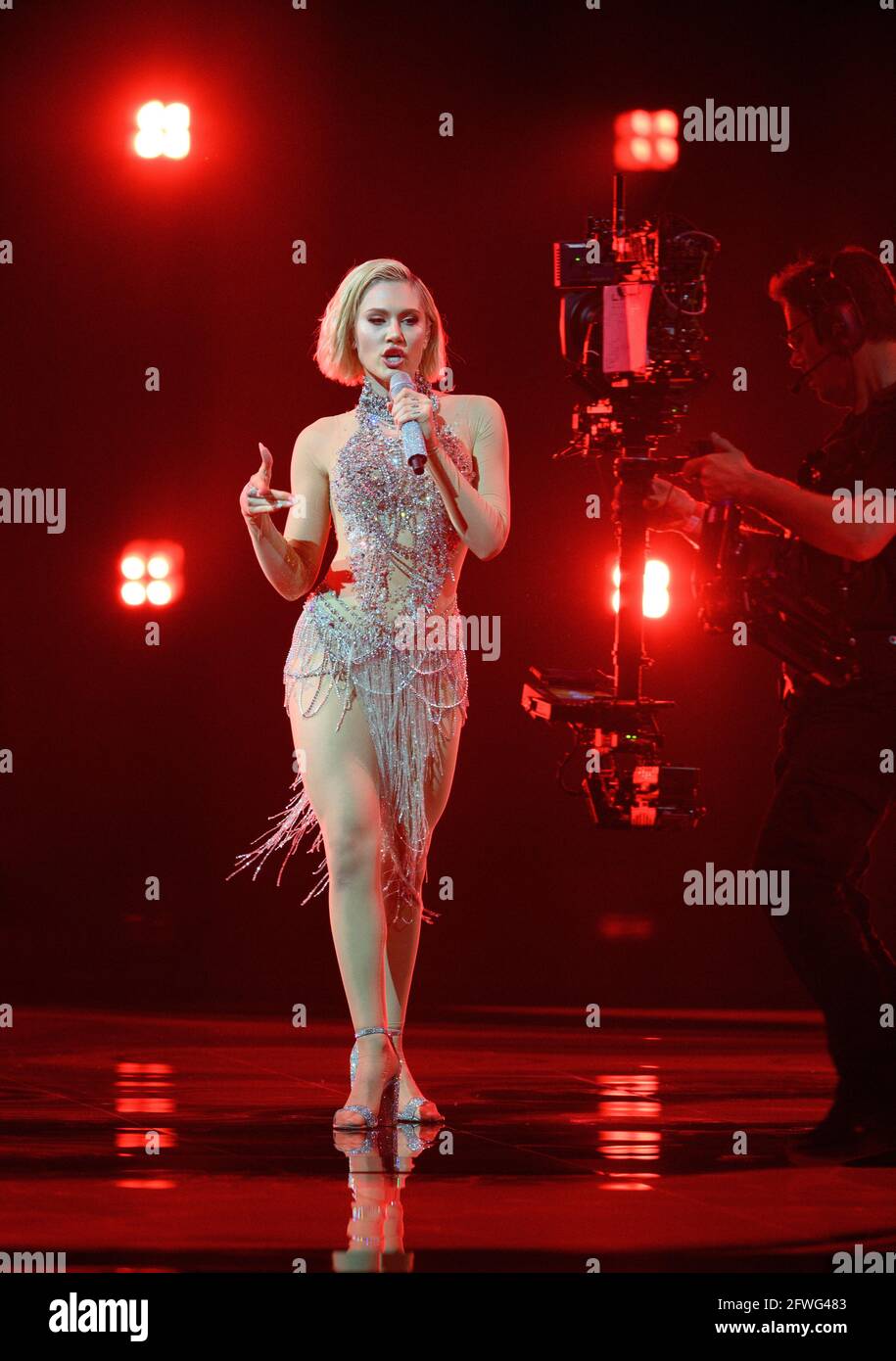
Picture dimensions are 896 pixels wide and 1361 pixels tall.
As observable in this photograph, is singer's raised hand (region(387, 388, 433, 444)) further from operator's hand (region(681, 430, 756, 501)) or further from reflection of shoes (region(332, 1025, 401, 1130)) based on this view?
reflection of shoes (region(332, 1025, 401, 1130))

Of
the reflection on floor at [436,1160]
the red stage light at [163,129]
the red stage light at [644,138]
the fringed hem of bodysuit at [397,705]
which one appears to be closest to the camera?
the reflection on floor at [436,1160]

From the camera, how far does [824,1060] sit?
4879 mm

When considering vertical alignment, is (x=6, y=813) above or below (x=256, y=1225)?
above

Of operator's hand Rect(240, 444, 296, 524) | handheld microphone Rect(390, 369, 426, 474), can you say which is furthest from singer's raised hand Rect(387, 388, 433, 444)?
operator's hand Rect(240, 444, 296, 524)

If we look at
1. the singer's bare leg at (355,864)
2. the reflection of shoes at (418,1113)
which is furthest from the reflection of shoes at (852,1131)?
the singer's bare leg at (355,864)

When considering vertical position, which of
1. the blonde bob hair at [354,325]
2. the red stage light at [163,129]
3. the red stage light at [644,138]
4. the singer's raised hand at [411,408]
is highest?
the red stage light at [163,129]

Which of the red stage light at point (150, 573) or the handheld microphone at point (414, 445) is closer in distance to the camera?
the handheld microphone at point (414, 445)

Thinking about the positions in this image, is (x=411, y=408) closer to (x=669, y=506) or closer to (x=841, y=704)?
A: (x=669, y=506)

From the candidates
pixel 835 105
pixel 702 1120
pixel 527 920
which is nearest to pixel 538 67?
pixel 835 105

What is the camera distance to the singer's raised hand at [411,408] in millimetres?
3637

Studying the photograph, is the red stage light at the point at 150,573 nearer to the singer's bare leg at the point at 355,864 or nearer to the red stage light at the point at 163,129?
the red stage light at the point at 163,129

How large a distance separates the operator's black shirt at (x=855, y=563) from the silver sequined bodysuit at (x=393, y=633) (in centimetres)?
70
